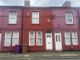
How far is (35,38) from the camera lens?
2472cm

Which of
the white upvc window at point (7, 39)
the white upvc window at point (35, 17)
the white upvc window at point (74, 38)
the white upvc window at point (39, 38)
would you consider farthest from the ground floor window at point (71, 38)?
the white upvc window at point (7, 39)

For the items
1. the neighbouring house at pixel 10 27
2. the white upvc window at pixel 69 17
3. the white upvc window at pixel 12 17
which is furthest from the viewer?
the white upvc window at pixel 69 17

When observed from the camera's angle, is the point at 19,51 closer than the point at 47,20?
Yes

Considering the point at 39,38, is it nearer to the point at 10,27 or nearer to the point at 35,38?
the point at 35,38

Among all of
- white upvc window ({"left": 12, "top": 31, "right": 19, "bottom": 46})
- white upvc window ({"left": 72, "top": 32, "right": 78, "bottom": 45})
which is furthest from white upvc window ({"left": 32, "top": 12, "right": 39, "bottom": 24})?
white upvc window ({"left": 72, "top": 32, "right": 78, "bottom": 45})

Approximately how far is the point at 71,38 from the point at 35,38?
5990mm

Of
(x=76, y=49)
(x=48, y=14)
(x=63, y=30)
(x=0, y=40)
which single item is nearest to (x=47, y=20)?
(x=48, y=14)

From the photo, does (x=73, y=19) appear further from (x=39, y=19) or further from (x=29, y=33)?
(x=29, y=33)

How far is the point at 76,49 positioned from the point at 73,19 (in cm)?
509

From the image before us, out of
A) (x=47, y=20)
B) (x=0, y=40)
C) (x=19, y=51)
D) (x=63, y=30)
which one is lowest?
(x=19, y=51)

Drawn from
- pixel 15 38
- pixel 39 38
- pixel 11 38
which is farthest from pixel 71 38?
pixel 11 38

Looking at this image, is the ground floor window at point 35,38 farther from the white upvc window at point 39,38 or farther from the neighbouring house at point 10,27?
the neighbouring house at point 10,27

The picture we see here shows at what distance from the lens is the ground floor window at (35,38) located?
966 inches

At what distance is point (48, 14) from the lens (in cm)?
2553
